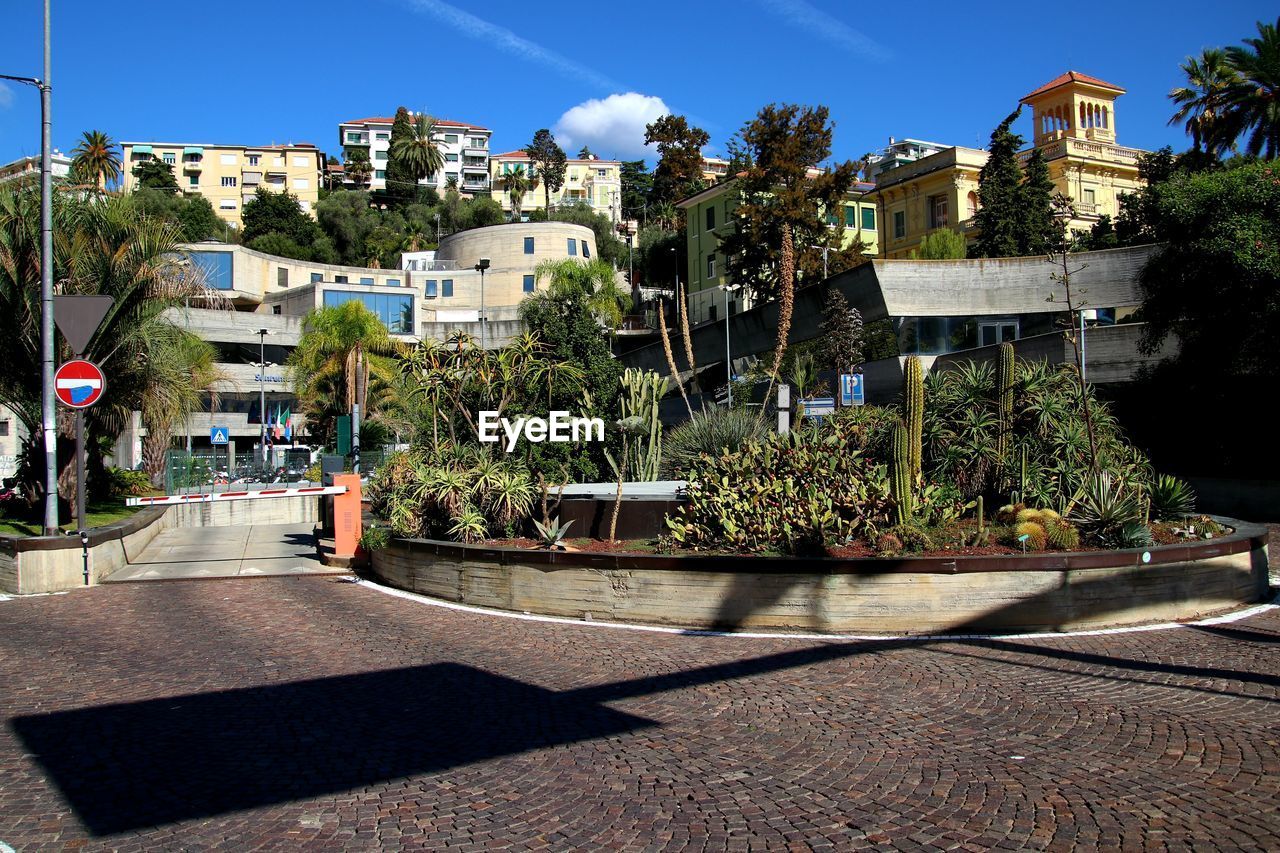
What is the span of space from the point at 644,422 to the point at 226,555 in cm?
891

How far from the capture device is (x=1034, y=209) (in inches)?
1785

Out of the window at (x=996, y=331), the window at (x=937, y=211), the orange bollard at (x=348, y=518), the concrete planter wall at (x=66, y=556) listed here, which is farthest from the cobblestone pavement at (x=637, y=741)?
the window at (x=937, y=211)

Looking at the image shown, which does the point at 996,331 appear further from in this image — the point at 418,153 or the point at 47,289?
the point at 418,153

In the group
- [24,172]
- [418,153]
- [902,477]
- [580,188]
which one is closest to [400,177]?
[418,153]

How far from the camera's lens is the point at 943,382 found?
1542 centimetres

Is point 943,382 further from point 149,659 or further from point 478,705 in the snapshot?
point 149,659

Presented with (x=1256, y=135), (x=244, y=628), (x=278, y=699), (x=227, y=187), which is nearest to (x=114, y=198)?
(x=244, y=628)

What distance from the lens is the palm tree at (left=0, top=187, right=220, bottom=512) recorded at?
664 inches

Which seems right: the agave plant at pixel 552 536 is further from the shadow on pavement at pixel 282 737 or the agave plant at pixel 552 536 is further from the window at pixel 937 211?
the window at pixel 937 211

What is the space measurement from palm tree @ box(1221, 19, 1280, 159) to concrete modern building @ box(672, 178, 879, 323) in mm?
24588

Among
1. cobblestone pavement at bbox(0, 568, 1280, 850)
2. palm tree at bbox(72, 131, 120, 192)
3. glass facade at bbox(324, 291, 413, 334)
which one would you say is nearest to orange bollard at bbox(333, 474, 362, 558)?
cobblestone pavement at bbox(0, 568, 1280, 850)

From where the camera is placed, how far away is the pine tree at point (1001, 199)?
4453cm

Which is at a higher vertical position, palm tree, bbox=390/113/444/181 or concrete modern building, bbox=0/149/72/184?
palm tree, bbox=390/113/444/181

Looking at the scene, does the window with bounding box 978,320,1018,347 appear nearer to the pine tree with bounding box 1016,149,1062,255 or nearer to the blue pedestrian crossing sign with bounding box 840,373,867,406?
the blue pedestrian crossing sign with bounding box 840,373,867,406
